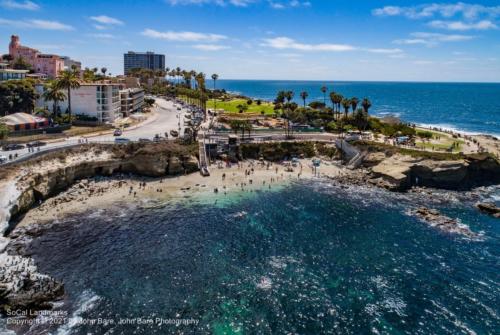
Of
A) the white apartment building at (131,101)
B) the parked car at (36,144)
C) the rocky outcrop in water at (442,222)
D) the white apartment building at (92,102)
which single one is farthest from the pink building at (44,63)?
the rocky outcrop in water at (442,222)

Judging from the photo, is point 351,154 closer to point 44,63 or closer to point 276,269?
point 276,269

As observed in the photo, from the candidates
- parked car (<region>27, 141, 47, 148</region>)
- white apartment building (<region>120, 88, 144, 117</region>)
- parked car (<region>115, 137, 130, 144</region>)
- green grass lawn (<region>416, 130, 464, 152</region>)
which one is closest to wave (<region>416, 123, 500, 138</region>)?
green grass lawn (<region>416, 130, 464, 152</region>)

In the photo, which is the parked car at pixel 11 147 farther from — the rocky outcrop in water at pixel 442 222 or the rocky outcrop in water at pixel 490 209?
the rocky outcrop in water at pixel 490 209

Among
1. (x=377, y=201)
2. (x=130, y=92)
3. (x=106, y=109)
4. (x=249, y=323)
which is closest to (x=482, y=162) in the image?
(x=377, y=201)

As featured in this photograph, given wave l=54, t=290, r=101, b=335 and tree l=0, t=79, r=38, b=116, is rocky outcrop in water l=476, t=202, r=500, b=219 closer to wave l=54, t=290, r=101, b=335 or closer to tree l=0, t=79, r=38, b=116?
wave l=54, t=290, r=101, b=335

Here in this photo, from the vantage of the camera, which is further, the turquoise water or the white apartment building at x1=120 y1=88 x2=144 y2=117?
the white apartment building at x1=120 y1=88 x2=144 y2=117

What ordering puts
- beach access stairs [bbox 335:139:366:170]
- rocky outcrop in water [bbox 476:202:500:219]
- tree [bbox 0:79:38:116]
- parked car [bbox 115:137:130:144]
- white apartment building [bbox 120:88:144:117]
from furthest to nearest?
white apartment building [bbox 120:88:144:117] → tree [bbox 0:79:38:116] → beach access stairs [bbox 335:139:366:170] → parked car [bbox 115:137:130:144] → rocky outcrop in water [bbox 476:202:500:219]

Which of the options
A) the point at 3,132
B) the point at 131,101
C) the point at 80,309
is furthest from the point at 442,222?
the point at 131,101

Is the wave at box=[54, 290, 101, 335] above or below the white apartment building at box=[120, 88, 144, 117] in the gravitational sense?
below
